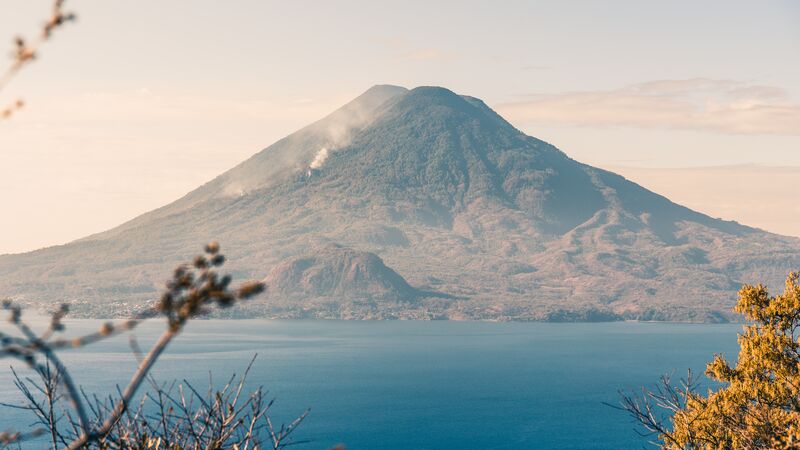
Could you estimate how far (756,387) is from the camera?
77.0ft

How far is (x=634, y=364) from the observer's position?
18412cm

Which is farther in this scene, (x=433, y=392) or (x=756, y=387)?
(x=433, y=392)

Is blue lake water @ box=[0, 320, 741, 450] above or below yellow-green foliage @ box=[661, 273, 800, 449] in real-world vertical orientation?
below

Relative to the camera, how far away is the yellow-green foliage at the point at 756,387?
23.0 meters

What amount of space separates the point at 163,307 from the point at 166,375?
151427mm

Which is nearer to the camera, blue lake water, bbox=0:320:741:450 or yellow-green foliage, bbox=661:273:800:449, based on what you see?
yellow-green foliage, bbox=661:273:800:449

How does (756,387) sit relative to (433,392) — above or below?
above

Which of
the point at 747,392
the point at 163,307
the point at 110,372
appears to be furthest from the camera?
the point at 110,372

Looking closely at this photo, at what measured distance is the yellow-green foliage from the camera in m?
23.0

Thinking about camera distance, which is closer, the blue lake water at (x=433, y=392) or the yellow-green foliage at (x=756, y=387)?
the yellow-green foliage at (x=756, y=387)

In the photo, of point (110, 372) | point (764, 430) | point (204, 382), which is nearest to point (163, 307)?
point (764, 430)

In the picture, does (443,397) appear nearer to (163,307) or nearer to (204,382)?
(204,382)

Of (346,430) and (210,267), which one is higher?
(210,267)

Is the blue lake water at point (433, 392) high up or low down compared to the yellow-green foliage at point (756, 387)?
down
